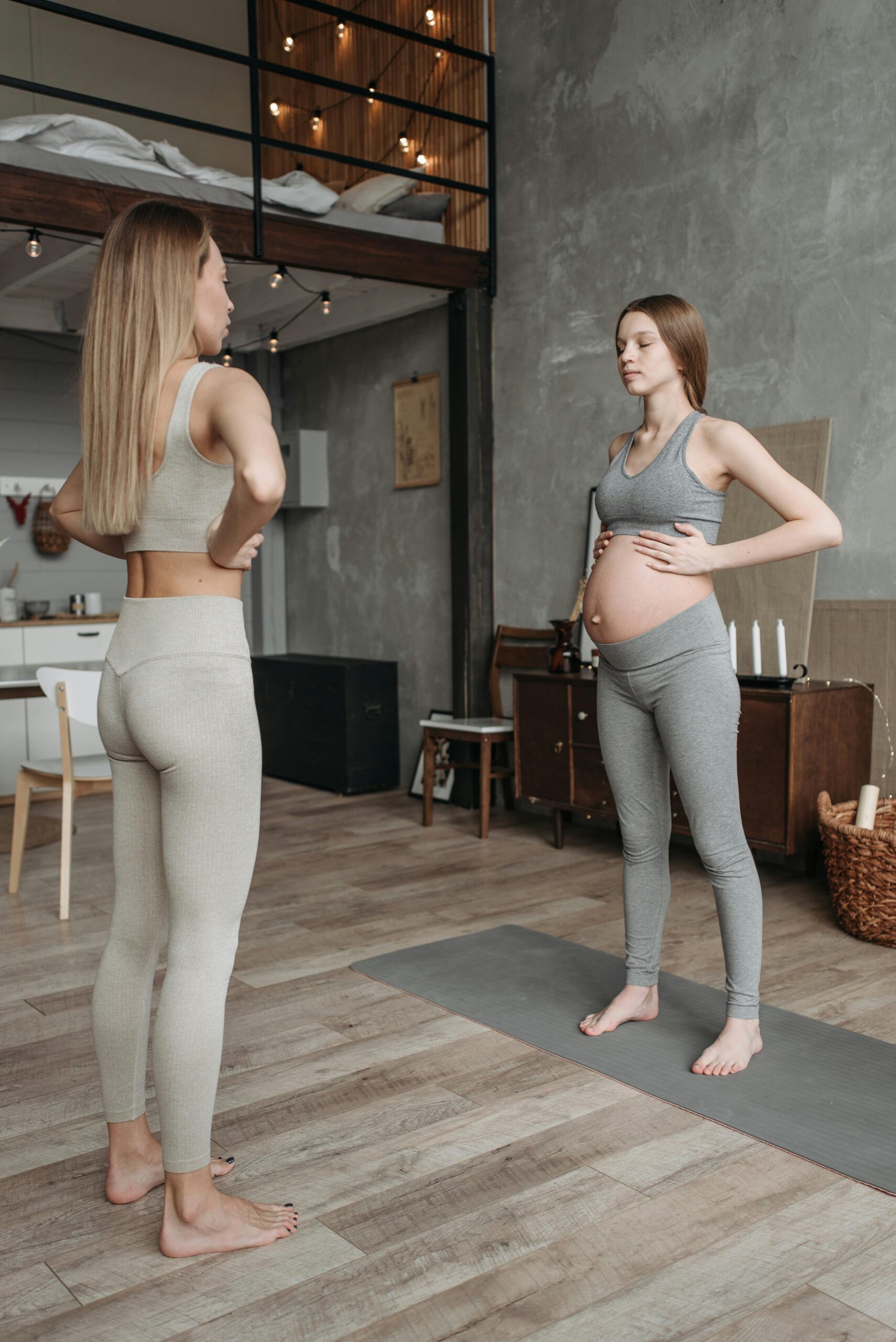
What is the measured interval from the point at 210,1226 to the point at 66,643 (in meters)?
5.11

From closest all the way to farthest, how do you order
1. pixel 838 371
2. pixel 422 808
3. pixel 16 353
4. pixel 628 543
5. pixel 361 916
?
pixel 628 543 < pixel 361 916 < pixel 838 371 < pixel 422 808 < pixel 16 353

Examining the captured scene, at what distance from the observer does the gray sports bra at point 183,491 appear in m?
1.60

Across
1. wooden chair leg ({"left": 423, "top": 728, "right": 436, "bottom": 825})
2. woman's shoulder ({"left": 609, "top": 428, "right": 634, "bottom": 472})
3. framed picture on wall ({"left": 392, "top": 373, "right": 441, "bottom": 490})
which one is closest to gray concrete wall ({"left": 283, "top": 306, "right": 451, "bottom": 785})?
framed picture on wall ({"left": 392, "top": 373, "right": 441, "bottom": 490})

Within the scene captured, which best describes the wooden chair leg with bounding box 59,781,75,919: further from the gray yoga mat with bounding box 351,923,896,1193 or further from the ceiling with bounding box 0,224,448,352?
the ceiling with bounding box 0,224,448,352

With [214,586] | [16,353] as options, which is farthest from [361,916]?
[16,353]

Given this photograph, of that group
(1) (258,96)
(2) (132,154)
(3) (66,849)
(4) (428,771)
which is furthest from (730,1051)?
(1) (258,96)

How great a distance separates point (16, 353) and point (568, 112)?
3.51 m

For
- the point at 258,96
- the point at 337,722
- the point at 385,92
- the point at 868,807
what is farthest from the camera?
the point at 385,92

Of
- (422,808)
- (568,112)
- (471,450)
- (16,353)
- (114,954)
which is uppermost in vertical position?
(568,112)

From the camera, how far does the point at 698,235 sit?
175 inches

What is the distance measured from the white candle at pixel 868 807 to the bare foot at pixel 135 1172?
2.30 metres

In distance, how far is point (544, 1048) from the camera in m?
2.61

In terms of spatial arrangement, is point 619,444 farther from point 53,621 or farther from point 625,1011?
point 53,621

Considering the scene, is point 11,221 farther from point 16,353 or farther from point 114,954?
point 114,954
